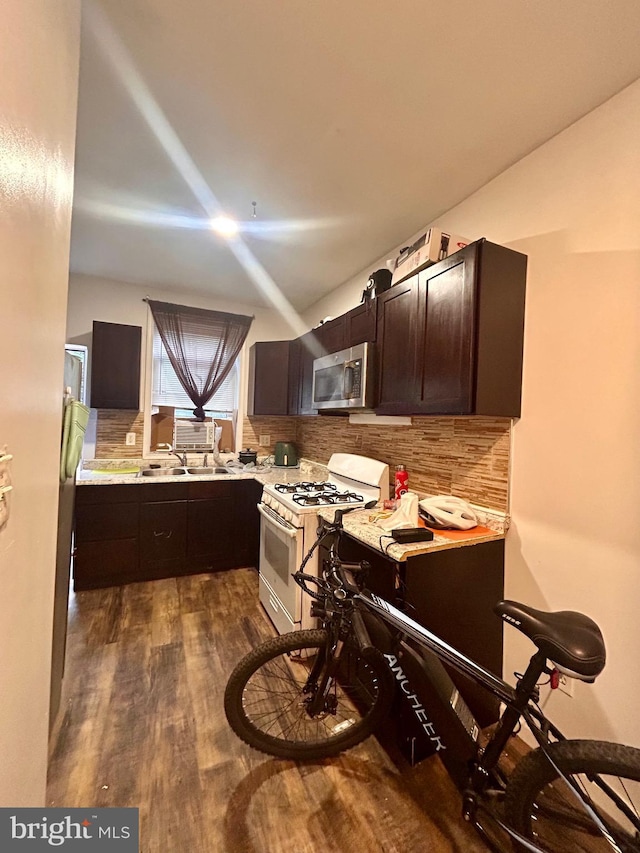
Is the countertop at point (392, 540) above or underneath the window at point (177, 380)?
underneath

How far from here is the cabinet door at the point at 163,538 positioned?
2826 millimetres

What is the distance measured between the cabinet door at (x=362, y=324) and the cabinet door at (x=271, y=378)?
116cm

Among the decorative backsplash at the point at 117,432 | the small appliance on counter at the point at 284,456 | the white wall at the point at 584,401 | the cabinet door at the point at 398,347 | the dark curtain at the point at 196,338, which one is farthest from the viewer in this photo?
the small appliance on counter at the point at 284,456

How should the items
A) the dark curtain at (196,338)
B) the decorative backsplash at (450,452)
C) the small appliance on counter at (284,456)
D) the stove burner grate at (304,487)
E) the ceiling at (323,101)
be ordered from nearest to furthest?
the ceiling at (323,101) → the decorative backsplash at (450,452) → the stove burner grate at (304,487) → the dark curtain at (196,338) → the small appliance on counter at (284,456)

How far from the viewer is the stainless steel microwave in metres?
2.15

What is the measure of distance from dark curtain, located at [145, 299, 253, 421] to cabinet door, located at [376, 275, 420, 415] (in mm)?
2053

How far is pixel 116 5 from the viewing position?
1046 mm

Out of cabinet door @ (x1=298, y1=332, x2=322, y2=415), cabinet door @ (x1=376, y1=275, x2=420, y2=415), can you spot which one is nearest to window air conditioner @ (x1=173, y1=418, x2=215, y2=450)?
cabinet door @ (x1=298, y1=332, x2=322, y2=415)

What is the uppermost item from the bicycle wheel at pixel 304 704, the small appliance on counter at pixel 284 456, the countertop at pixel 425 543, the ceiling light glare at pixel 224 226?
the ceiling light glare at pixel 224 226

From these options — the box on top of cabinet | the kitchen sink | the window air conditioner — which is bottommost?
the kitchen sink

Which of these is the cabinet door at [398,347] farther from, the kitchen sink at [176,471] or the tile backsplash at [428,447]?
the kitchen sink at [176,471]

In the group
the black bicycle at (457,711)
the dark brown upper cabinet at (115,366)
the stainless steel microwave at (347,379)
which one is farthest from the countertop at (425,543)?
the dark brown upper cabinet at (115,366)

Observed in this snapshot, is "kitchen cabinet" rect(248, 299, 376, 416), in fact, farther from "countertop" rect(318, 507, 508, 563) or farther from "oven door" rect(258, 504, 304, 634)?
"countertop" rect(318, 507, 508, 563)

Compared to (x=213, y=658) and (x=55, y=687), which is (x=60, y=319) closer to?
(x=55, y=687)
